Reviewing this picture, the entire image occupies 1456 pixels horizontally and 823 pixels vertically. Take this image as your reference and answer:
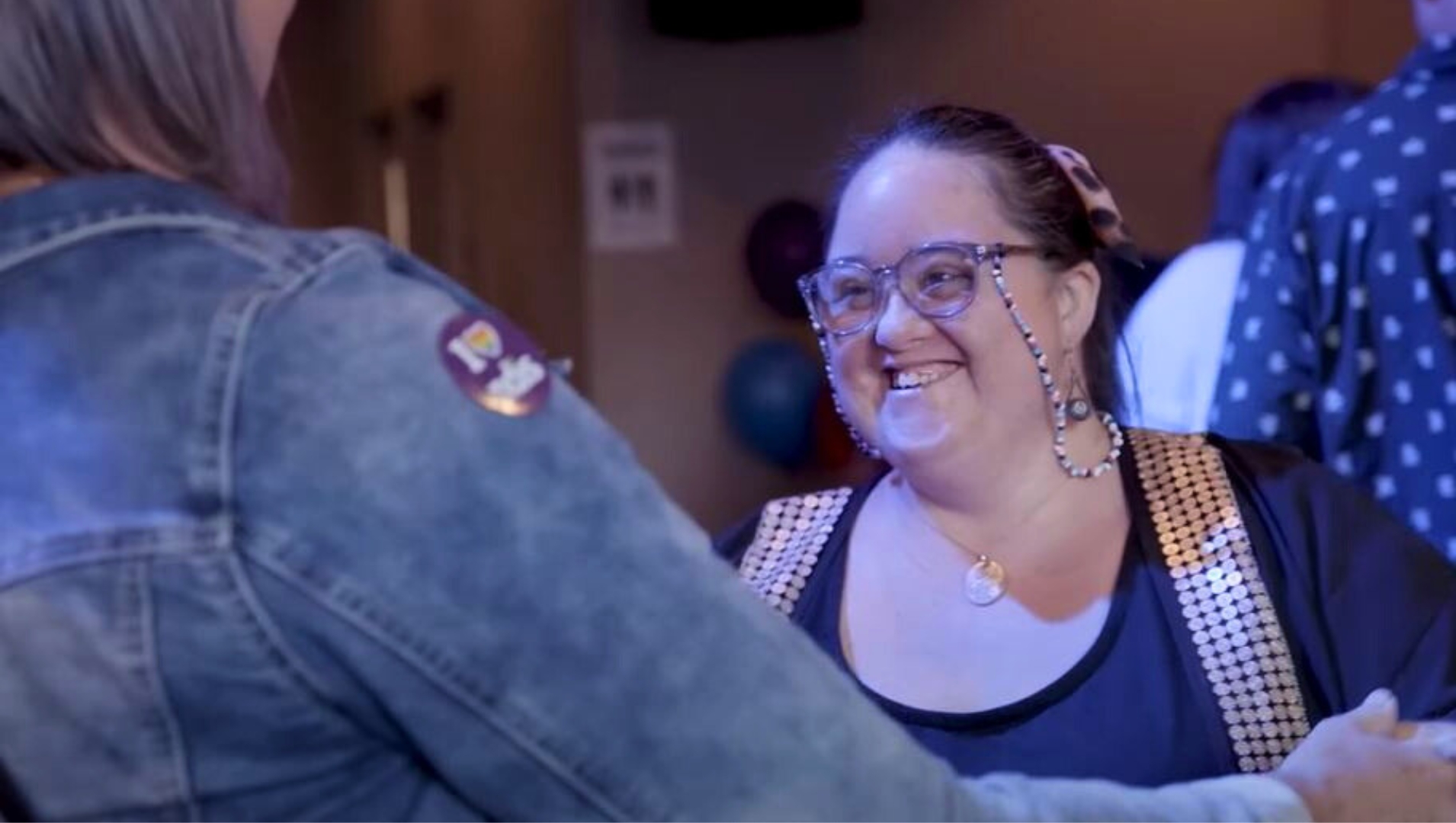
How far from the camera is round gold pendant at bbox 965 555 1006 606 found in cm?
143

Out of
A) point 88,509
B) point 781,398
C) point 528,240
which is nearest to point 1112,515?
point 88,509

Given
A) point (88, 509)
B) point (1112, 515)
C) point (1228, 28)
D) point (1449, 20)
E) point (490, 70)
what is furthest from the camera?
point (490, 70)

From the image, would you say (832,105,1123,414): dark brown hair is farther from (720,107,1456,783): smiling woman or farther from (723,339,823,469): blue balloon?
(723,339,823,469): blue balloon

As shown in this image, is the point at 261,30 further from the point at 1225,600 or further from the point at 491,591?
the point at 1225,600

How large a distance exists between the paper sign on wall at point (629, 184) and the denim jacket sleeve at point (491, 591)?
131 inches

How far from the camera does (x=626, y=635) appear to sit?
0.67 metres

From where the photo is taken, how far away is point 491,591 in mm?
657

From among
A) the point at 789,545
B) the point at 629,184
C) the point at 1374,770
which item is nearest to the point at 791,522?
the point at 789,545

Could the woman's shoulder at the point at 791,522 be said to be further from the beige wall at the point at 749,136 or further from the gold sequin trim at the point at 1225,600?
the beige wall at the point at 749,136

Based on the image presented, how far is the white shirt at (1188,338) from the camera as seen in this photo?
7.10ft

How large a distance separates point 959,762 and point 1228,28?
2.89 meters

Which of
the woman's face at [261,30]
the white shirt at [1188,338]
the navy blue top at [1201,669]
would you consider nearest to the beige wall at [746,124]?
the white shirt at [1188,338]

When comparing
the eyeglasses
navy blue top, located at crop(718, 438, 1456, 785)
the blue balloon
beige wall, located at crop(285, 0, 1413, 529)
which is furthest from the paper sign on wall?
navy blue top, located at crop(718, 438, 1456, 785)

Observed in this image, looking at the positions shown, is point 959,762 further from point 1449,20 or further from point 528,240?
point 528,240
